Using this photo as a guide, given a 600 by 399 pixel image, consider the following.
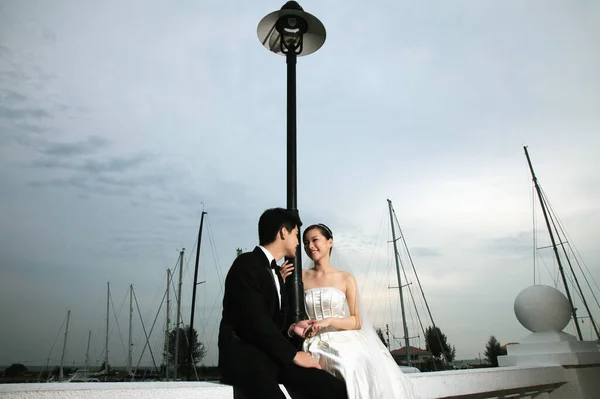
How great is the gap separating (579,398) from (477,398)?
1965 mm

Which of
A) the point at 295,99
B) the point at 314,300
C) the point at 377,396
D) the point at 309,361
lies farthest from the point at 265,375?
the point at 295,99

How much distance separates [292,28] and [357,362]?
3.54m

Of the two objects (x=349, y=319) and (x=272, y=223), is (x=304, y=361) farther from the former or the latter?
(x=272, y=223)

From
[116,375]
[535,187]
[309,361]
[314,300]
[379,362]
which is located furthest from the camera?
[116,375]

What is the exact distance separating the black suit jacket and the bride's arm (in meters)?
0.60

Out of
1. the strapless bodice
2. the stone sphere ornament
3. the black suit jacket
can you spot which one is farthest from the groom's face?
the stone sphere ornament

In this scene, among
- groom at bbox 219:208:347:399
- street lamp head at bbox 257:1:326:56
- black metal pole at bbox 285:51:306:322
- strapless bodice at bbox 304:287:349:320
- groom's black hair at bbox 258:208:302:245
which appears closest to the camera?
groom at bbox 219:208:347:399

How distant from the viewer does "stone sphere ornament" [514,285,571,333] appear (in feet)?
18.2

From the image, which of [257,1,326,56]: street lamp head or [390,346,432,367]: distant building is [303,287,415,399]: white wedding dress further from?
[390,346,432,367]: distant building

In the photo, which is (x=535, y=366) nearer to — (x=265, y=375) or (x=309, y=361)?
(x=309, y=361)

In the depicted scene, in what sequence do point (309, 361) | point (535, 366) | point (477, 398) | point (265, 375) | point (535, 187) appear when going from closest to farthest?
1. point (265, 375)
2. point (309, 361)
3. point (477, 398)
4. point (535, 366)
5. point (535, 187)

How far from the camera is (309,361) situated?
2.80 m

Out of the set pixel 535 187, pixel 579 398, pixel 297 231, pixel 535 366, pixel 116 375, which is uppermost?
pixel 535 187

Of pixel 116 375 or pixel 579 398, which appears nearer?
pixel 579 398
